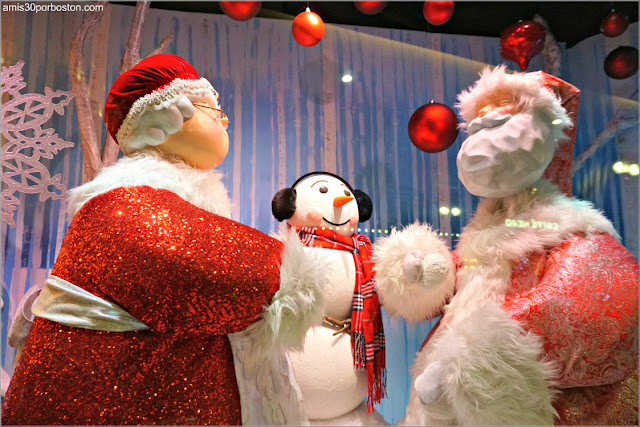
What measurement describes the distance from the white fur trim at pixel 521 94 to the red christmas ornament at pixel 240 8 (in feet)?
2.35

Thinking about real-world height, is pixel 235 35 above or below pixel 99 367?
above

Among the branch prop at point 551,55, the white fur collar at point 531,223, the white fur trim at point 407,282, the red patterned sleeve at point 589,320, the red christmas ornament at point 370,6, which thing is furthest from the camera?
the red christmas ornament at point 370,6

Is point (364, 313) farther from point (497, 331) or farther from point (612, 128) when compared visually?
point (612, 128)

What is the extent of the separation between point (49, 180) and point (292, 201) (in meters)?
0.75

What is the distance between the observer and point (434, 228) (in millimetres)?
1661

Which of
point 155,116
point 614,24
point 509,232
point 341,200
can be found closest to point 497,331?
point 509,232

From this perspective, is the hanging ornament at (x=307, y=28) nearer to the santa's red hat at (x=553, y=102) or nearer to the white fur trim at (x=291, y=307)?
the santa's red hat at (x=553, y=102)

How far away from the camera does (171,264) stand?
1.04 metres

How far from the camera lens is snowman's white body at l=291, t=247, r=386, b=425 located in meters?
1.46

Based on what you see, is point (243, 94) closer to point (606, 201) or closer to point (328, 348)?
point (328, 348)

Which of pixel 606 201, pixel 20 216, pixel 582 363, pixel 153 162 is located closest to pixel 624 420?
pixel 582 363

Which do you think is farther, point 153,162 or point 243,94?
point 243,94

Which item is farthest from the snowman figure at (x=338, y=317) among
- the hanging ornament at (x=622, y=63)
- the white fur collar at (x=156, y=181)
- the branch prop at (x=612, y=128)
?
the hanging ornament at (x=622, y=63)

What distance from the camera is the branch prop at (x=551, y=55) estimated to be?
1.38m
